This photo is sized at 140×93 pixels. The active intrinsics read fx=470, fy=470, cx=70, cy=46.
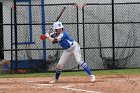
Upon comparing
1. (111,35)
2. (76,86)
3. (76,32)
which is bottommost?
(76,86)

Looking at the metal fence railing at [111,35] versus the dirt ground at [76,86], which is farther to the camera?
the metal fence railing at [111,35]

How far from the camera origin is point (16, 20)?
1923 cm

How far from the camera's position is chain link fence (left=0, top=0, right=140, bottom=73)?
63.8 ft

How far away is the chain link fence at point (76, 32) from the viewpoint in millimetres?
19453

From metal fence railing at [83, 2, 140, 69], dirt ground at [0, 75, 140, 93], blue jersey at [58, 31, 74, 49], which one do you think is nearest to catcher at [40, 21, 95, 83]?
blue jersey at [58, 31, 74, 49]

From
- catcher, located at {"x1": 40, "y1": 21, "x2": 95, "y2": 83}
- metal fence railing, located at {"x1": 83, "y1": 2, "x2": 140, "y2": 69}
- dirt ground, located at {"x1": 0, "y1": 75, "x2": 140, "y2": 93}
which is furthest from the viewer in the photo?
metal fence railing, located at {"x1": 83, "y1": 2, "x2": 140, "y2": 69}

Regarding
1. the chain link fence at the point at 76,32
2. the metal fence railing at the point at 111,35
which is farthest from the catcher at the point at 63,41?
the metal fence railing at the point at 111,35

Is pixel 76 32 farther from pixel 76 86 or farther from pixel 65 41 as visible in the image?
pixel 76 86

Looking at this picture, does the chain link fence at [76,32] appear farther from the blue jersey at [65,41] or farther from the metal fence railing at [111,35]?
the blue jersey at [65,41]

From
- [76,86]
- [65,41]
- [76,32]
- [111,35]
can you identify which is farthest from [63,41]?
[111,35]

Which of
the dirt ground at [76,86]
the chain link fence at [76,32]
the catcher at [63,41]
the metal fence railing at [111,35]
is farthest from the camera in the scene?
the metal fence railing at [111,35]

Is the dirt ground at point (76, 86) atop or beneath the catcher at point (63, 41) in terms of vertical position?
beneath

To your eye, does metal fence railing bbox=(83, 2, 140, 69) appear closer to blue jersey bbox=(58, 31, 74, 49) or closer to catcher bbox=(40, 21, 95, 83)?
catcher bbox=(40, 21, 95, 83)

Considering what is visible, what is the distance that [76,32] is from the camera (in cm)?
1969
